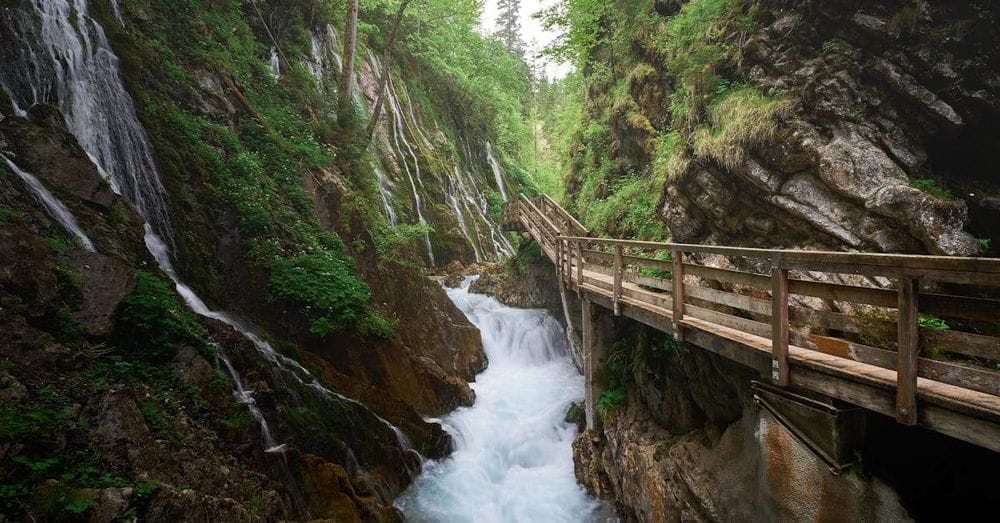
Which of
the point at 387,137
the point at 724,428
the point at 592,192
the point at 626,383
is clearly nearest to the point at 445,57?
the point at 387,137

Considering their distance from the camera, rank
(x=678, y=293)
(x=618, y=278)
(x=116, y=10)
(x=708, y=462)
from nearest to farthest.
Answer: (x=678, y=293) < (x=708, y=462) < (x=618, y=278) < (x=116, y=10)

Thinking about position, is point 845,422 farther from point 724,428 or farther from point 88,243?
point 88,243

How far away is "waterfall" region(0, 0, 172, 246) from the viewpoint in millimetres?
6637

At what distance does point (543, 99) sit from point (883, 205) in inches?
1640

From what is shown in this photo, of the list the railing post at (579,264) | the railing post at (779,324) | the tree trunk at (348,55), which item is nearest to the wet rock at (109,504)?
the railing post at (779,324)

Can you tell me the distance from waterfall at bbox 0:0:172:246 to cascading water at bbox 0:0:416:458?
0.04ft

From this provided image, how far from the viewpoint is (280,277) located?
8.44 meters

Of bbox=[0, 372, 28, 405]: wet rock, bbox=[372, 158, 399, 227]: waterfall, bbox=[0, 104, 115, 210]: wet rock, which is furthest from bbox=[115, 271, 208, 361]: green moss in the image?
bbox=[372, 158, 399, 227]: waterfall

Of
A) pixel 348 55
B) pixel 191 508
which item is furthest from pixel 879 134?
pixel 348 55

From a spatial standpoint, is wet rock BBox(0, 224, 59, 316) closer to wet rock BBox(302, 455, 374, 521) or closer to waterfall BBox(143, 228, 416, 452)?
waterfall BBox(143, 228, 416, 452)

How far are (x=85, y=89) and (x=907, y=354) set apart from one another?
35.7ft

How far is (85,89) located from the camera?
7305 millimetres

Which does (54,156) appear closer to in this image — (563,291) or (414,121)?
(563,291)

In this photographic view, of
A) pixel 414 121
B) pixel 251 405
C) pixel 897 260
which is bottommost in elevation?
pixel 251 405
